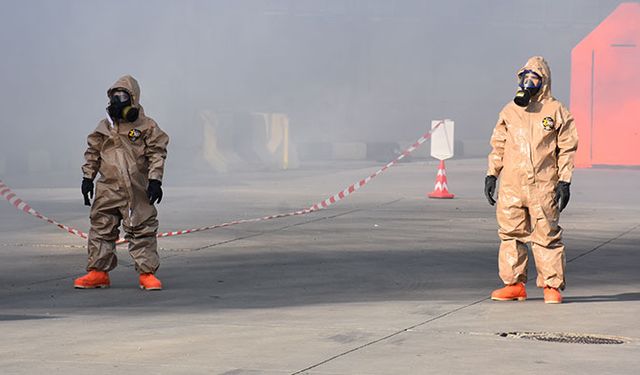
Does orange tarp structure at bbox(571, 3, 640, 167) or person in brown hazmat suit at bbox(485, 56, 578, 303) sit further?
orange tarp structure at bbox(571, 3, 640, 167)

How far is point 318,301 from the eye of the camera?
9500mm

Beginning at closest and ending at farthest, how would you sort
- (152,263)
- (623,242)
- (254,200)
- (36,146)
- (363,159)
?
(152,263), (623,242), (254,200), (36,146), (363,159)

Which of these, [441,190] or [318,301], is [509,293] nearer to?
[318,301]

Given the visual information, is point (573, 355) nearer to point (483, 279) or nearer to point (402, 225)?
point (483, 279)

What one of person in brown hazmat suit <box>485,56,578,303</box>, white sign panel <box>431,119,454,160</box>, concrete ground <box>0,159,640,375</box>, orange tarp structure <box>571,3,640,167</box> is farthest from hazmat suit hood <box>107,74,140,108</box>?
orange tarp structure <box>571,3,640,167</box>

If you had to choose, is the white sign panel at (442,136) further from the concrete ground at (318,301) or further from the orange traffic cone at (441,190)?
the concrete ground at (318,301)

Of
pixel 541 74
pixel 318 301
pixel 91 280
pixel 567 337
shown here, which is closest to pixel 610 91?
pixel 541 74

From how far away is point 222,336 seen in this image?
7.88m

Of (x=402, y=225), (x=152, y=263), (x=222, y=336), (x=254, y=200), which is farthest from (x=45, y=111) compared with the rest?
(x=222, y=336)

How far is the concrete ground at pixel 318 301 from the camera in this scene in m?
7.15

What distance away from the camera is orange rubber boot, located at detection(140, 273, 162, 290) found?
1006 cm

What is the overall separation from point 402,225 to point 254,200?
14.1 ft

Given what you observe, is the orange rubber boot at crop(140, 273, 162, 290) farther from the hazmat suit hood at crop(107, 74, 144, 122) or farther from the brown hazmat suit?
the hazmat suit hood at crop(107, 74, 144, 122)

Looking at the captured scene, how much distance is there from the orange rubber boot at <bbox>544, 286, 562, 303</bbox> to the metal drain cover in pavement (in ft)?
4.38
